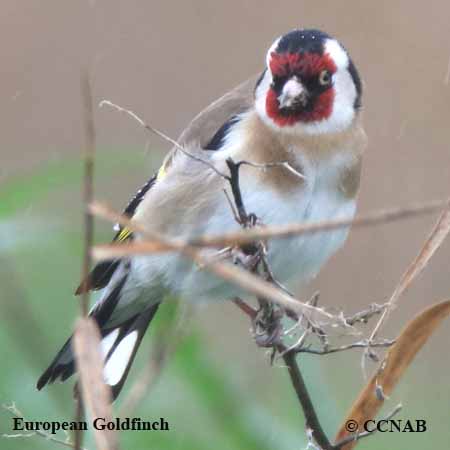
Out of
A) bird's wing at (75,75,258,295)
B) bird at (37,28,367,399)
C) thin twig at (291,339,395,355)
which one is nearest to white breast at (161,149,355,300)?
bird at (37,28,367,399)

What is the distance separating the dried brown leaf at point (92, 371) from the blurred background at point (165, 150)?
2.96 feet

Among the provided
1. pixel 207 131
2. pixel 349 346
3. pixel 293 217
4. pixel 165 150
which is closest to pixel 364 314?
pixel 349 346

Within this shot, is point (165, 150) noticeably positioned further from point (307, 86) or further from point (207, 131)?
point (307, 86)

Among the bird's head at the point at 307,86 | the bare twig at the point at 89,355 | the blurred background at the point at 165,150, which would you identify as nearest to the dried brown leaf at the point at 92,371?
the bare twig at the point at 89,355

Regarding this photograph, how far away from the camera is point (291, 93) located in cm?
212

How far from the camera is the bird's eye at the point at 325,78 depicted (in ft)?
7.11

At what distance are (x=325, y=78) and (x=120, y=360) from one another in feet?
2.22

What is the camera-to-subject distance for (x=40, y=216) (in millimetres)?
2074

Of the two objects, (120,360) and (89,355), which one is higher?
(89,355)

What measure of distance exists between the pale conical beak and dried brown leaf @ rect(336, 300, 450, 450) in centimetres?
91

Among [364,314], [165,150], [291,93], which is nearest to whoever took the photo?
[364,314]

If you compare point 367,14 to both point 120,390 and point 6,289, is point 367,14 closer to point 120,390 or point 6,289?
point 120,390

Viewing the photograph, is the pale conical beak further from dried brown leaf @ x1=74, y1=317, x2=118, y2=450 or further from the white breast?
dried brown leaf @ x1=74, y1=317, x2=118, y2=450

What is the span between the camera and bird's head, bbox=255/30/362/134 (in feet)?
6.93
